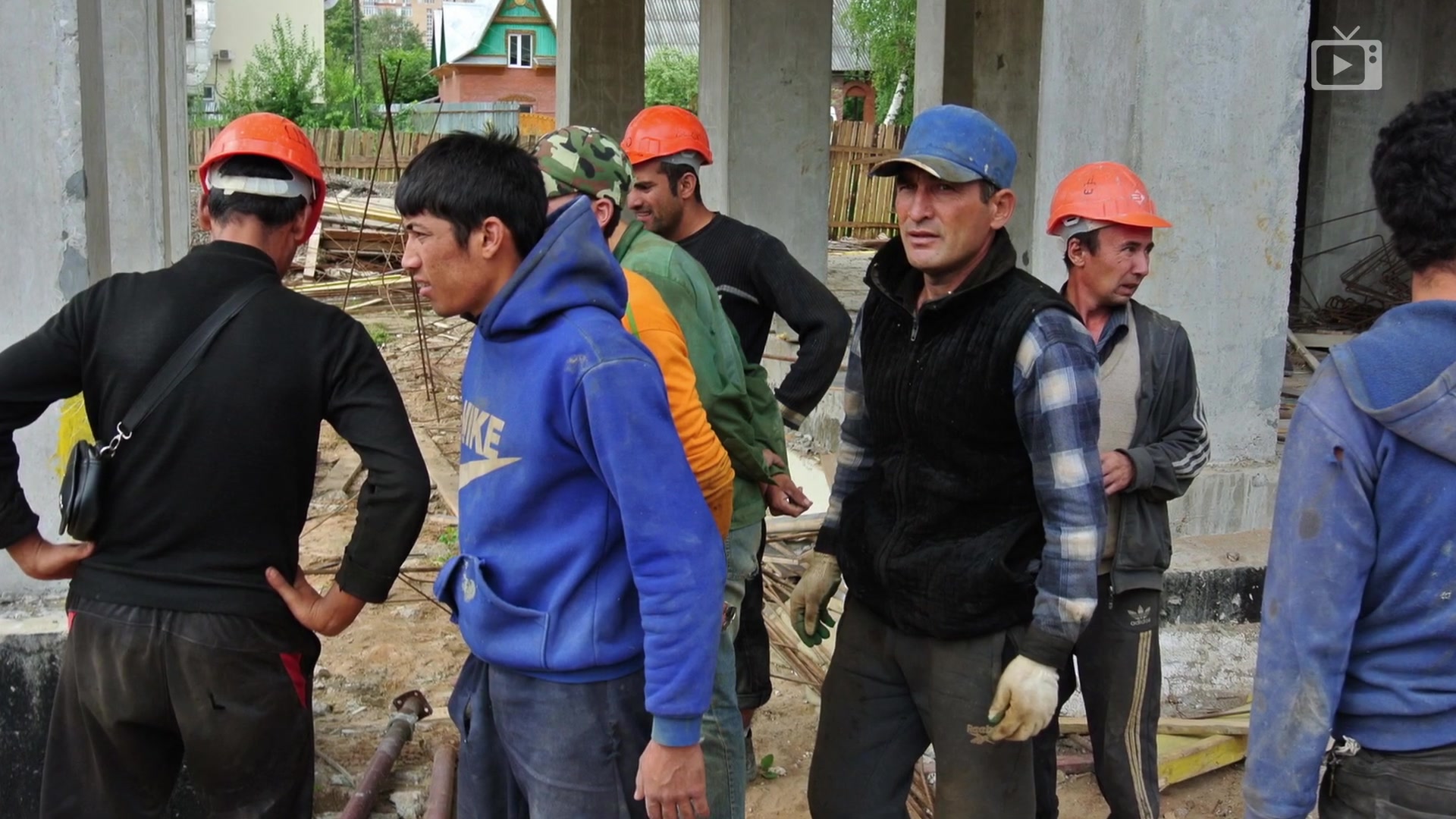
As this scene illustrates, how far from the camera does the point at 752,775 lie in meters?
4.81

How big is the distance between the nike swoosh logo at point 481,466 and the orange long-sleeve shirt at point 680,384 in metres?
0.53

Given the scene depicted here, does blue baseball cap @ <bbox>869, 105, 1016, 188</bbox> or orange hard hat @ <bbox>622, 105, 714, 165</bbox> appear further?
orange hard hat @ <bbox>622, 105, 714, 165</bbox>

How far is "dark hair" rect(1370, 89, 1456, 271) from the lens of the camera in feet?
6.71

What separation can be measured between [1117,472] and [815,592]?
0.86 meters

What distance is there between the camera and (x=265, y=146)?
302cm

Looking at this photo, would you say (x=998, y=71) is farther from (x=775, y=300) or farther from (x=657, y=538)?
(x=657, y=538)

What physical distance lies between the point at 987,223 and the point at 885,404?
18.4 inches

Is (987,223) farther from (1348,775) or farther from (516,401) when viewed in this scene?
(1348,775)

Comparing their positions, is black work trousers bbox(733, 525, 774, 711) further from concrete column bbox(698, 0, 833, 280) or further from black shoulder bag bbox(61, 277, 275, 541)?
concrete column bbox(698, 0, 833, 280)

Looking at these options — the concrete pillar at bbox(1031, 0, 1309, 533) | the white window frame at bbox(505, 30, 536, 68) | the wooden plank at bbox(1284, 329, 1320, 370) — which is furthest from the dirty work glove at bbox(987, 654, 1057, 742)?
the white window frame at bbox(505, 30, 536, 68)

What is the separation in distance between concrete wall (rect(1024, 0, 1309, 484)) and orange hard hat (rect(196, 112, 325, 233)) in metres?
3.36

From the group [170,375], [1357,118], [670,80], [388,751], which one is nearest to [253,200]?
[170,375]

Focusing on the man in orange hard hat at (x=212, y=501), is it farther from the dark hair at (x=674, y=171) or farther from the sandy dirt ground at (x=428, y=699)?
the dark hair at (x=674, y=171)

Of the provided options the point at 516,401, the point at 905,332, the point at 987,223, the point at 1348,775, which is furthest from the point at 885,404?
the point at 1348,775
